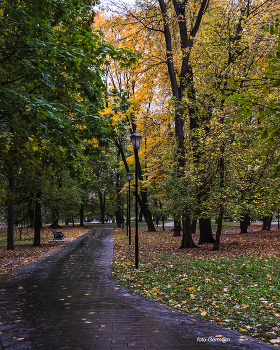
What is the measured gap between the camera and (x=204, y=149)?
13047mm

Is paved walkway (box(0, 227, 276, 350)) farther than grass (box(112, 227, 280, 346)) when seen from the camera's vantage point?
No

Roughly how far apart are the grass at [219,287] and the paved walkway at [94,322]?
41cm

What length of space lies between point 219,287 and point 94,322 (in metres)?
3.46

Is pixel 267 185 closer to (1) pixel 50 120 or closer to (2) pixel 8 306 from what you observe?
(1) pixel 50 120

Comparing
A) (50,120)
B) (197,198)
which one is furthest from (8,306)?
(197,198)

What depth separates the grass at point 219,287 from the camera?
4.96 m

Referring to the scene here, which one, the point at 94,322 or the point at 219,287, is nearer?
the point at 94,322

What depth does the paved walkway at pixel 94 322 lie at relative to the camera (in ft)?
13.3

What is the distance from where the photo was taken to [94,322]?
4.90 meters

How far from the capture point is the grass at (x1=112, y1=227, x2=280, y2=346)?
4.96m

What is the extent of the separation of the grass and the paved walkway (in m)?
0.41

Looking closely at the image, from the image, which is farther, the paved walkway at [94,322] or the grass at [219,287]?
the grass at [219,287]

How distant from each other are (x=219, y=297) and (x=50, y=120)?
5.38 metres

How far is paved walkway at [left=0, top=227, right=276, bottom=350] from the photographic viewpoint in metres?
4.06
